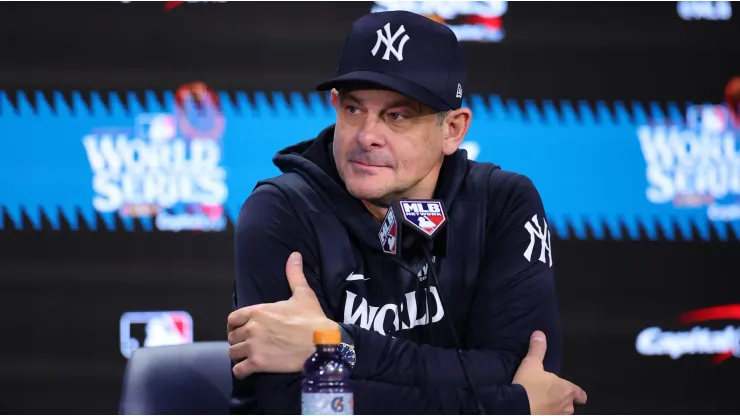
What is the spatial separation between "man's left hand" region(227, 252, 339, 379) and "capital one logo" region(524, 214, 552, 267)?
0.57 metres

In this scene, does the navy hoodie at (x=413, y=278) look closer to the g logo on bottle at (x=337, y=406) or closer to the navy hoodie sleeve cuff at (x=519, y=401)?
the navy hoodie sleeve cuff at (x=519, y=401)

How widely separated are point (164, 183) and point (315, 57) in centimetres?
75

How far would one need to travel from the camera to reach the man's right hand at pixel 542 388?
90.3 inches

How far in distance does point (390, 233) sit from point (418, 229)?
3.3 inches

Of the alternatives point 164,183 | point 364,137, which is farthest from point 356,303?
point 164,183

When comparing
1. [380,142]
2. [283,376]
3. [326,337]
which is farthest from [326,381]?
[380,142]

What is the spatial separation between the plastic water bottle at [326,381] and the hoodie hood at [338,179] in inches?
16.2

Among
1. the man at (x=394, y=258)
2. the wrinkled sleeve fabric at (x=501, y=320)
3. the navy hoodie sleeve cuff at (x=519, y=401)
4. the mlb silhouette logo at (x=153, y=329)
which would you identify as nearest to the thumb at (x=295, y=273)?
the man at (x=394, y=258)

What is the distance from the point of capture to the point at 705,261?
13.3 ft

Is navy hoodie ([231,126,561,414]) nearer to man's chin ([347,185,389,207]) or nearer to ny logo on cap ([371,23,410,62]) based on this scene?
man's chin ([347,185,389,207])

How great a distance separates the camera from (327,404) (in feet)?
6.18

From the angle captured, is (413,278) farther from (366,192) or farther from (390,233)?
(390,233)

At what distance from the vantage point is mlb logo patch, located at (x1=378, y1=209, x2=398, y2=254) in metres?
2.06

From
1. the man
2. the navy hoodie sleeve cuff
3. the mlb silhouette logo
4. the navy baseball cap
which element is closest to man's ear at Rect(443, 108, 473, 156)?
the man
